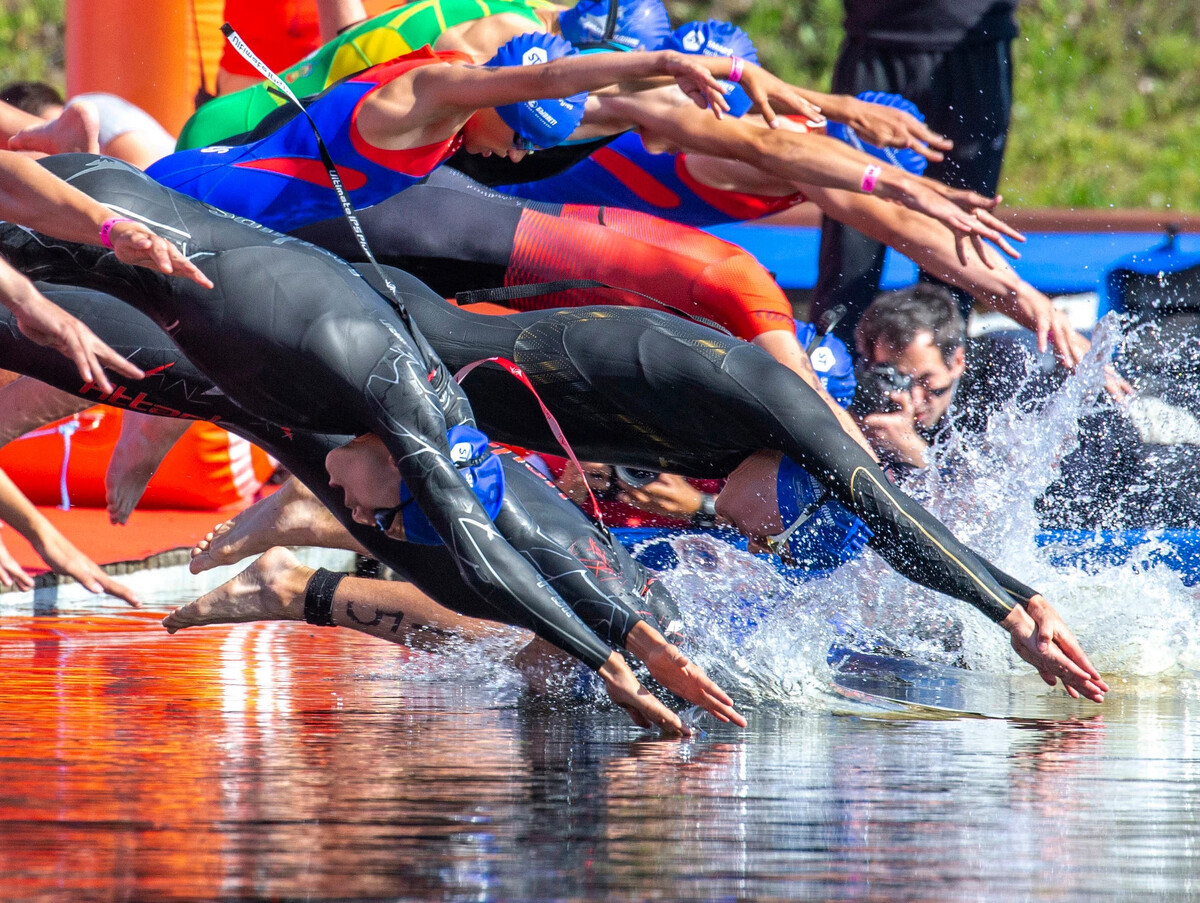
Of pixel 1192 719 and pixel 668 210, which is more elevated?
pixel 668 210

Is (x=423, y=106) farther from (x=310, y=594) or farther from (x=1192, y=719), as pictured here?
(x=1192, y=719)

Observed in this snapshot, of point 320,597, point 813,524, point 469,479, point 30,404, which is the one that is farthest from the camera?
point 30,404

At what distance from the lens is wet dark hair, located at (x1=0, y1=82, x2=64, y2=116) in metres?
5.89

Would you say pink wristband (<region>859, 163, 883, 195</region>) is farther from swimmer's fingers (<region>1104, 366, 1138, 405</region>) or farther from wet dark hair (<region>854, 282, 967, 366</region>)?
wet dark hair (<region>854, 282, 967, 366</region>)

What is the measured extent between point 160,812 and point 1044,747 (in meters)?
1.43

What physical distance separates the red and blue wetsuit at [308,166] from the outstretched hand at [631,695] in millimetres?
1134

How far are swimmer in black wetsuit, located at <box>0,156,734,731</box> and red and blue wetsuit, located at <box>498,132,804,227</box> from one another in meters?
1.61

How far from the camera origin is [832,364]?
4641 mm

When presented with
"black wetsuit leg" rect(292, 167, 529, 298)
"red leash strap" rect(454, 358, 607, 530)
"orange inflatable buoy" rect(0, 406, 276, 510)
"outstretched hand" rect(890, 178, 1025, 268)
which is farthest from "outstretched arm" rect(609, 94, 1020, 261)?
"orange inflatable buoy" rect(0, 406, 276, 510)

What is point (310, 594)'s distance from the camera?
147 inches

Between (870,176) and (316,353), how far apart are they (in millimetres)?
1377

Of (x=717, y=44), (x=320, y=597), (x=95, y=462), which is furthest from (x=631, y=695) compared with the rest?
(x=95, y=462)

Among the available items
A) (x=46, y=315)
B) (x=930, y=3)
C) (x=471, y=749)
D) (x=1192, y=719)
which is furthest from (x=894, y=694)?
(x=930, y=3)

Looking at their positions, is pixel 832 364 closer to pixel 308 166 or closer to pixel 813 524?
pixel 813 524
